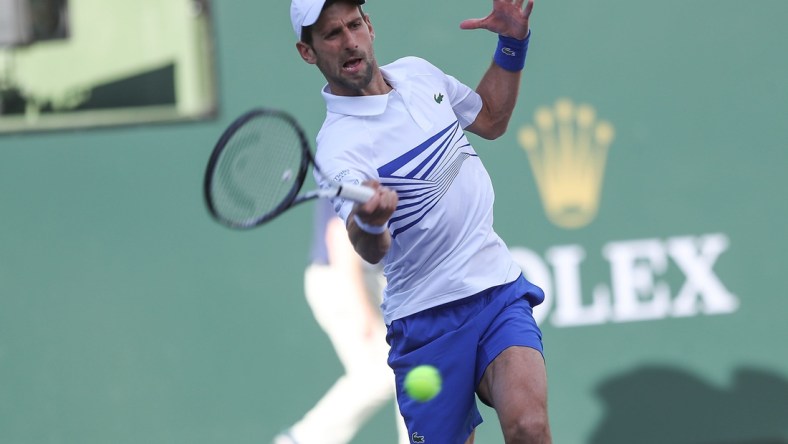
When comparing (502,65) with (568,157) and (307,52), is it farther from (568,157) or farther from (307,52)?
(568,157)

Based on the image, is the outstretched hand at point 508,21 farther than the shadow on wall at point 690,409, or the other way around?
the shadow on wall at point 690,409

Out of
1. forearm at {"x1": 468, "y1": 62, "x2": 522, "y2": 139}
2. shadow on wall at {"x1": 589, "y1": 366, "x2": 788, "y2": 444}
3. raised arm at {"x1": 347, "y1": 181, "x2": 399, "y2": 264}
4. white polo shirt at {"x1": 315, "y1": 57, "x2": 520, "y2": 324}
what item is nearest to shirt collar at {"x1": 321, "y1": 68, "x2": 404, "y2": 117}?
white polo shirt at {"x1": 315, "y1": 57, "x2": 520, "y2": 324}

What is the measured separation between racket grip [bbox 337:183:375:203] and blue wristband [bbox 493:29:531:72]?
0.99 metres

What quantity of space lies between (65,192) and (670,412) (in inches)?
116

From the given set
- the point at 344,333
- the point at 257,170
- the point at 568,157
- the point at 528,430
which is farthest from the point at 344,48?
the point at 568,157

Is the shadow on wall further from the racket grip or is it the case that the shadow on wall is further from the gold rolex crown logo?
the racket grip

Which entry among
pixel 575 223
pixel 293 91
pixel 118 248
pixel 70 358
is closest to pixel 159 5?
pixel 293 91

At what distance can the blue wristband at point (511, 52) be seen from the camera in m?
4.18

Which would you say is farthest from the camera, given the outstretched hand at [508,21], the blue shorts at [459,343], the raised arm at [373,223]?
the outstretched hand at [508,21]

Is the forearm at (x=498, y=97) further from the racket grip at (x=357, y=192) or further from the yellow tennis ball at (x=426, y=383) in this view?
the racket grip at (x=357, y=192)

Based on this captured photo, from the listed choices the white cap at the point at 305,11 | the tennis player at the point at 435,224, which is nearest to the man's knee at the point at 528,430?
the tennis player at the point at 435,224

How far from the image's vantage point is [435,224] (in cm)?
391

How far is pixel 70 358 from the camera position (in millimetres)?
5977

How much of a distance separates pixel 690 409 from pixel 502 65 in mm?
2646
